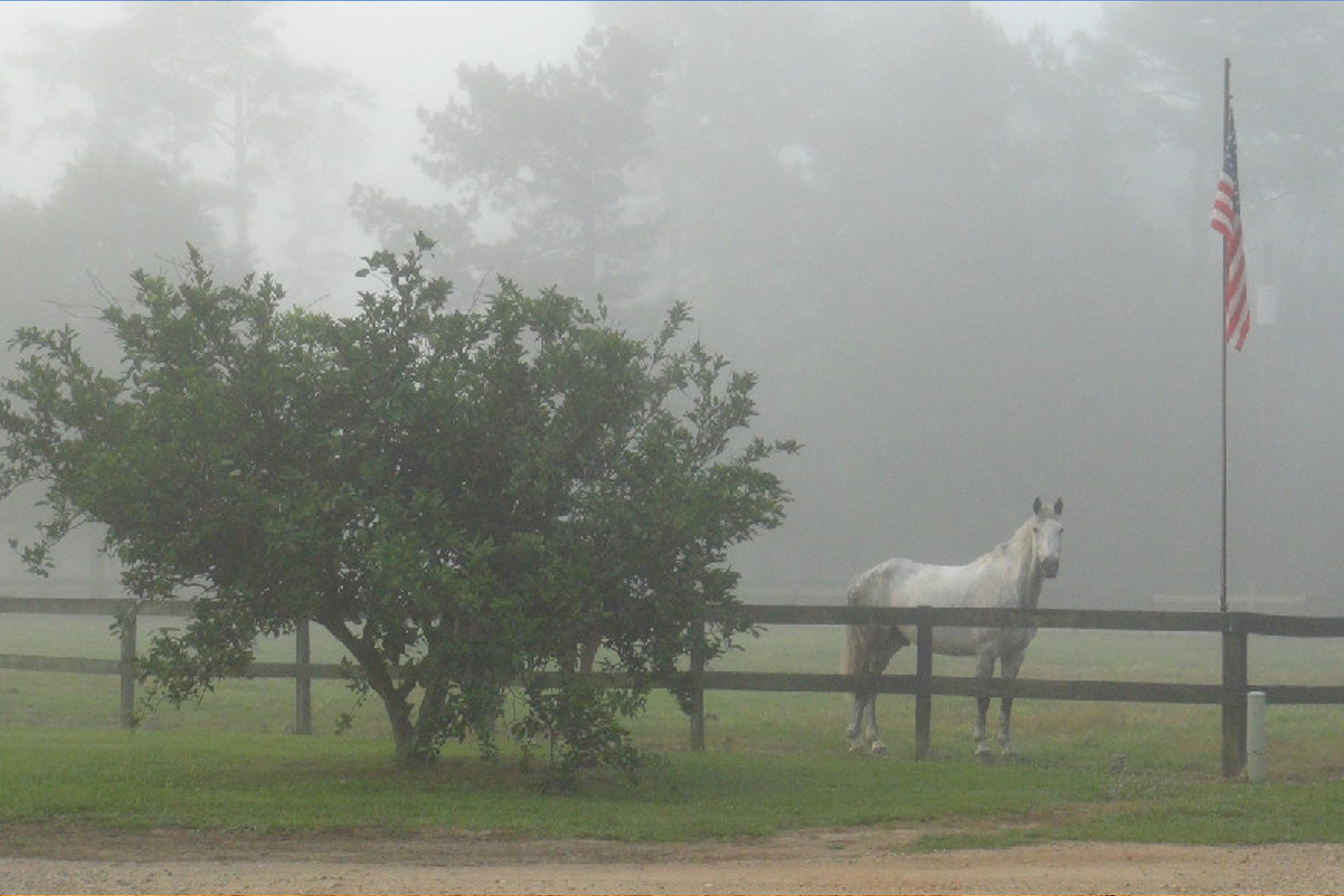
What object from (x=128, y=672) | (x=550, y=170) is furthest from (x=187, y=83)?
(x=128, y=672)

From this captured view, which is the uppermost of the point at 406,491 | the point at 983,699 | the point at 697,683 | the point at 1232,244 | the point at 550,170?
the point at 550,170

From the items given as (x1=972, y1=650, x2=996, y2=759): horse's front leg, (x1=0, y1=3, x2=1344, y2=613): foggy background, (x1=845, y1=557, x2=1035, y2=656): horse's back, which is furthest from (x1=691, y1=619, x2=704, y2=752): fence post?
(x1=0, y1=3, x2=1344, y2=613): foggy background

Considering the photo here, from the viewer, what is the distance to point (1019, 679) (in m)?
15.2

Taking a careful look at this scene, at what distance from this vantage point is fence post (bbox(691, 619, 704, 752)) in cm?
1449

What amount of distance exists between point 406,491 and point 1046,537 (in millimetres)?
6328

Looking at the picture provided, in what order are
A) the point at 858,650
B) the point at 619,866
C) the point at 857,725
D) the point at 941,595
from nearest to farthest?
the point at 619,866
the point at 857,725
the point at 941,595
the point at 858,650

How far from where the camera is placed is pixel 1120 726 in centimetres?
1898

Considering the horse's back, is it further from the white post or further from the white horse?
the white post

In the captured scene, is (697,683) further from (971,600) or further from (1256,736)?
(1256,736)

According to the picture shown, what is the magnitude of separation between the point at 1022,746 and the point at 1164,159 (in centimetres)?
6204

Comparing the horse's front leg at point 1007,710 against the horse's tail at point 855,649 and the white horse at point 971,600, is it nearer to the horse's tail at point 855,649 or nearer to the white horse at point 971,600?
the white horse at point 971,600

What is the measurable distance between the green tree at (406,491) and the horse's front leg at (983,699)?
3.04 m

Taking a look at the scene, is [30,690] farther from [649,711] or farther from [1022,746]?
[1022,746]

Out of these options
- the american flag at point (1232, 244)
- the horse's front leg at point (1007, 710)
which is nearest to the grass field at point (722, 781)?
the horse's front leg at point (1007, 710)
